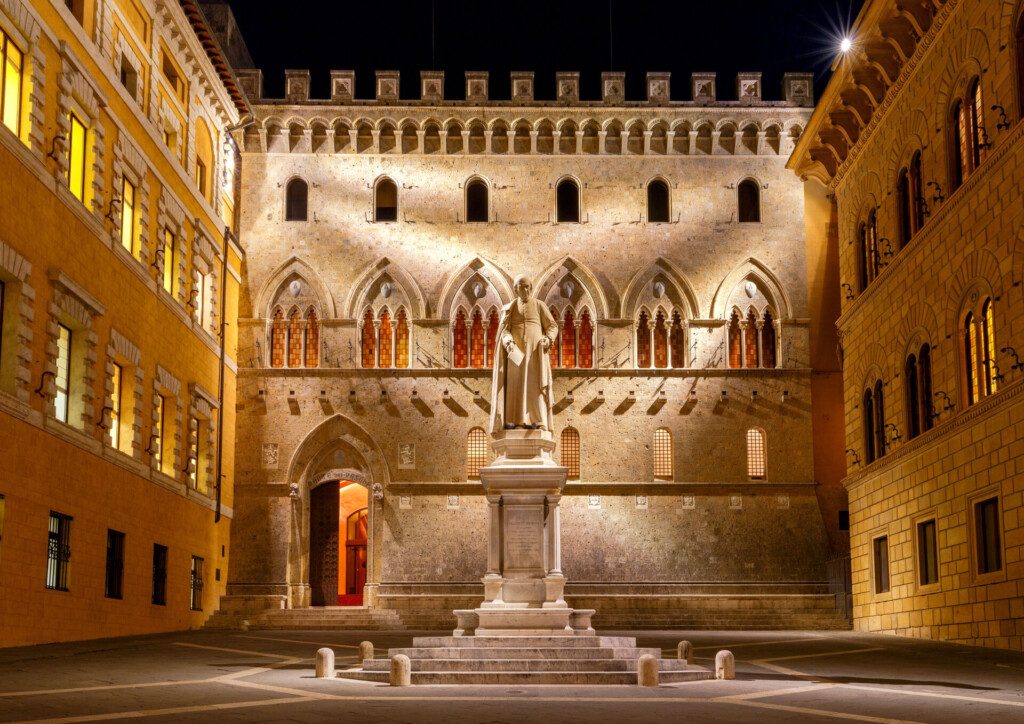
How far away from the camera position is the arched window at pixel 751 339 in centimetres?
4128

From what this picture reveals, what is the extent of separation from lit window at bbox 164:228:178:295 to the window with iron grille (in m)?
9.25

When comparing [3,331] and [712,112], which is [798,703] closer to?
[3,331]

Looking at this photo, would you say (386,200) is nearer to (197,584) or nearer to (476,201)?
(476,201)

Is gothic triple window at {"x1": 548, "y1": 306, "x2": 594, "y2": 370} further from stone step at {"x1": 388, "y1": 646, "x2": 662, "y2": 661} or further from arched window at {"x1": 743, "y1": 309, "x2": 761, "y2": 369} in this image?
stone step at {"x1": 388, "y1": 646, "x2": 662, "y2": 661}

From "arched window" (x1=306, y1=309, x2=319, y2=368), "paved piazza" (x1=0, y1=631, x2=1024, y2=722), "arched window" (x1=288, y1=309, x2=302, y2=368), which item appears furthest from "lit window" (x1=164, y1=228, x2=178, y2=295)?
"paved piazza" (x1=0, y1=631, x2=1024, y2=722)

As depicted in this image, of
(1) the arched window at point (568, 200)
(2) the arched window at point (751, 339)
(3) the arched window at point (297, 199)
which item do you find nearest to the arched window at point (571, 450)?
(2) the arched window at point (751, 339)

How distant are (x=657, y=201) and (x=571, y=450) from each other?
28.6 feet

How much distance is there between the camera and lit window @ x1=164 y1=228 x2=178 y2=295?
32.7 meters

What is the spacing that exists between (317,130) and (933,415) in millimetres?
23531

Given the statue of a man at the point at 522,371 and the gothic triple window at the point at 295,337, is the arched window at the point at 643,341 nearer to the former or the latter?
the gothic triple window at the point at 295,337

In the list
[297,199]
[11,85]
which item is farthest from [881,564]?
[297,199]

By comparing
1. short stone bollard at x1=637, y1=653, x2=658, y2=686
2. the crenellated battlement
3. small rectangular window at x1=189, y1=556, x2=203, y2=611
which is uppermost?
the crenellated battlement

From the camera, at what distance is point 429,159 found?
42188mm

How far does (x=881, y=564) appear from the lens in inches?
1187
